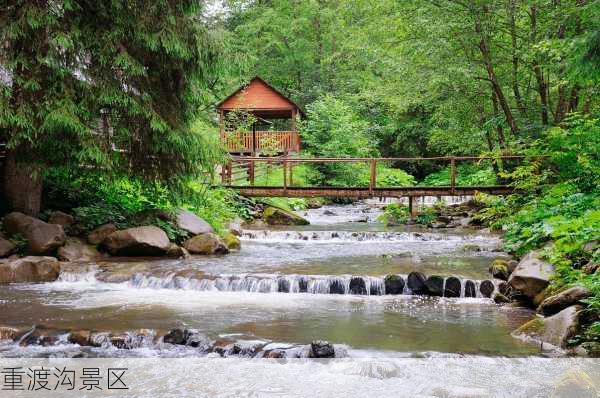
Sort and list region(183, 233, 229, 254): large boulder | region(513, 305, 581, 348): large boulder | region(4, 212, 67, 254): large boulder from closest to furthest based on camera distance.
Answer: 1. region(513, 305, 581, 348): large boulder
2. region(4, 212, 67, 254): large boulder
3. region(183, 233, 229, 254): large boulder

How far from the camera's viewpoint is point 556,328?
578 cm

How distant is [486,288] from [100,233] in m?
7.36

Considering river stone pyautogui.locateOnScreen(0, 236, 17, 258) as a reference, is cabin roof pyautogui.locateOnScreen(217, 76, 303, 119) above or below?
above

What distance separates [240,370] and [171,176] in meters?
6.41

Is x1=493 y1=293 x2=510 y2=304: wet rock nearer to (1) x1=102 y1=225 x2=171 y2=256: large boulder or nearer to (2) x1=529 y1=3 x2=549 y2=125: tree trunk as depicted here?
(1) x1=102 y1=225 x2=171 y2=256: large boulder

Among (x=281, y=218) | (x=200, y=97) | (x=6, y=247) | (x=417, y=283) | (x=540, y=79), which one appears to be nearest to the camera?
(x=417, y=283)

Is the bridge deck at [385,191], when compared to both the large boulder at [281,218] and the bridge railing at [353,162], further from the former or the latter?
the large boulder at [281,218]

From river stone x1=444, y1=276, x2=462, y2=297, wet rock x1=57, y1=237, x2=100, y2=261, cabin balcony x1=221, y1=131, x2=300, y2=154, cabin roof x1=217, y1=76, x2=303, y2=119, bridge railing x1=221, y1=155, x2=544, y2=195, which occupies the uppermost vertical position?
cabin roof x1=217, y1=76, x2=303, y2=119

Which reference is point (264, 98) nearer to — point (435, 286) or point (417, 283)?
point (417, 283)

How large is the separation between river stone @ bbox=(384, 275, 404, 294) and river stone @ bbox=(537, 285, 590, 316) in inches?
88.4

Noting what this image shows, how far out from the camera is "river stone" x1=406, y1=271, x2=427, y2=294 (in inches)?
333

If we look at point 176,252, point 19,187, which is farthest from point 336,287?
point 19,187

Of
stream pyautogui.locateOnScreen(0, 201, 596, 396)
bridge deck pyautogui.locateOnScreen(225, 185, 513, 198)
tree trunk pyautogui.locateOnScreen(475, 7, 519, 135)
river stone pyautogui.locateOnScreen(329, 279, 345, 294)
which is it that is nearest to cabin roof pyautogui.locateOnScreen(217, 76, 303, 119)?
bridge deck pyautogui.locateOnScreen(225, 185, 513, 198)

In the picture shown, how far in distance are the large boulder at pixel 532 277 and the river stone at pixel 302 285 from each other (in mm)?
3026
